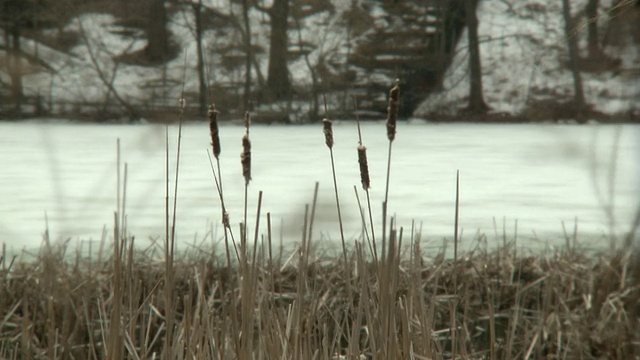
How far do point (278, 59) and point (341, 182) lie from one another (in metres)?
0.43

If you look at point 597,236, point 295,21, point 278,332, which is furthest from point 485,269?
point 295,21

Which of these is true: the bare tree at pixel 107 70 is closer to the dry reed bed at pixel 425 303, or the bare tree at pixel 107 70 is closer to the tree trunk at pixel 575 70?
the dry reed bed at pixel 425 303

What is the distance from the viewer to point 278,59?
239 centimetres

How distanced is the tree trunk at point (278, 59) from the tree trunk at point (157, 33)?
1.07 feet

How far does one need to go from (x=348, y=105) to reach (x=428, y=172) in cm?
33

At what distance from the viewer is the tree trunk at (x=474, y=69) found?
2488mm

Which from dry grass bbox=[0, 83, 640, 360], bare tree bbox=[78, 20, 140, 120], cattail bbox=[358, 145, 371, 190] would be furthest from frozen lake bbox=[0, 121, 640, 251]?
cattail bbox=[358, 145, 371, 190]

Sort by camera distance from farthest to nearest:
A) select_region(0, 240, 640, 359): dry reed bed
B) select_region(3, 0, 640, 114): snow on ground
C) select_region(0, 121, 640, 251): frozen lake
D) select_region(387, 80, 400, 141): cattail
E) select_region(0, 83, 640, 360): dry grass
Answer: select_region(3, 0, 640, 114): snow on ground
select_region(0, 121, 640, 251): frozen lake
select_region(0, 240, 640, 359): dry reed bed
select_region(0, 83, 640, 360): dry grass
select_region(387, 80, 400, 141): cattail

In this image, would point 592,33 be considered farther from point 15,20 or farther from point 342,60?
point 15,20

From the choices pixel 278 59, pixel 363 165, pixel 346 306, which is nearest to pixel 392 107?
pixel 363 165

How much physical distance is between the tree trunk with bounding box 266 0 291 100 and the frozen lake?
0.11 metres

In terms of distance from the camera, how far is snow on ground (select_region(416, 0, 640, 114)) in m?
2.51

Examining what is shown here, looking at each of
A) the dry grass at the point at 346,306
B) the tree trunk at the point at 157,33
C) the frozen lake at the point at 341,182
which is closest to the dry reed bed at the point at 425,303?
the dry grass at the point at 346,306

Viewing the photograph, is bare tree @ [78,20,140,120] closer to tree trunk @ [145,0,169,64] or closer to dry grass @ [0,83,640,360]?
tree trunk @ [145,0,169,64]
